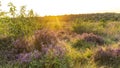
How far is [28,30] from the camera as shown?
36.2 ft

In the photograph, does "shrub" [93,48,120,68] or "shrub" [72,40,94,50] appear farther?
"shrub" [72,40,94,50]

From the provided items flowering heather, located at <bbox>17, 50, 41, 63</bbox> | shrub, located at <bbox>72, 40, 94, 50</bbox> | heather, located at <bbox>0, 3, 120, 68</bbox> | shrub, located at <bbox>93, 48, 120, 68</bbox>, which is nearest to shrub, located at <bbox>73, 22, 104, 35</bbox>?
heather, located at <bbox>0, 3, 120, 68</bbox>

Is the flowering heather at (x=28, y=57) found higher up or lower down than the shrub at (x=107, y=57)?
higher up

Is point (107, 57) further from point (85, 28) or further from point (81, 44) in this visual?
point (85, 28)

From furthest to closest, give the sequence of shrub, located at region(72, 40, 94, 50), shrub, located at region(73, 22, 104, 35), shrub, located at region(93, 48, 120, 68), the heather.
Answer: shrub, located at region(73, 22, 104, 35)
shrub, located at region(72, 40, 94, 50)
shrub, located at region(93, 48, 120, 68)
the heather

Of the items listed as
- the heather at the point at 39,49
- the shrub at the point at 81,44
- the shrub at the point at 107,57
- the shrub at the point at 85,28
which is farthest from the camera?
the shrub at the point at 85,28

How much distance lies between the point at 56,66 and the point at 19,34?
381 cm

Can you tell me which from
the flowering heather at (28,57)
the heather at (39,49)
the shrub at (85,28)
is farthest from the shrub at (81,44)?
the shrub at (85,28)

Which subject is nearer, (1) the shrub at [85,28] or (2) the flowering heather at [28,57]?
(2) the flowering heather at [28,57]

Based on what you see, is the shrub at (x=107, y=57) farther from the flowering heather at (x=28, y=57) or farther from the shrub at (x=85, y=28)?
the shrub at (x=85, y=28)

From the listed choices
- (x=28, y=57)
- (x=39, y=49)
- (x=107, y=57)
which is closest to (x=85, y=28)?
(x=107, y=57)

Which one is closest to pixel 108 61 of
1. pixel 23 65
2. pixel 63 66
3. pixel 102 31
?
pixel 63 66

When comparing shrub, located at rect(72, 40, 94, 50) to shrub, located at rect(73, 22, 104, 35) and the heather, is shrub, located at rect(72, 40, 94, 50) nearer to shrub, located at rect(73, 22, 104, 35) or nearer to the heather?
the heather

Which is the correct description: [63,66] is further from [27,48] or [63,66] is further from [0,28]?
[0,28]
